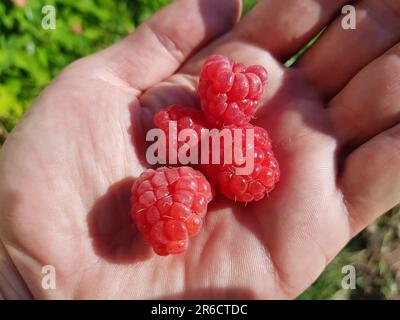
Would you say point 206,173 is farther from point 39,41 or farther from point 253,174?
point 39,41

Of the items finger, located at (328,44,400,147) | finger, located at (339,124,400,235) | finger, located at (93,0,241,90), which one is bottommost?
finger, located at (339,124,400,235)

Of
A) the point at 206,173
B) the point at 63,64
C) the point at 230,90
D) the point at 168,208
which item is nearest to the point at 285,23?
the point at 230,90

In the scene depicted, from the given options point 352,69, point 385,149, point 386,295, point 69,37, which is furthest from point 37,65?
point 386,295

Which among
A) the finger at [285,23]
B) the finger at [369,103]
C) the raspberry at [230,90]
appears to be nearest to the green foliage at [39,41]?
the finger at [285,23]

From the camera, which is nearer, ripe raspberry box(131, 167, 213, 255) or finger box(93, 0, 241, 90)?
ripe raspberry box(131, 167, 213, 255)

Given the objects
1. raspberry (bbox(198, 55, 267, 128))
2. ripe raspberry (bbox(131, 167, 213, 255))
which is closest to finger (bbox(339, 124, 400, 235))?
raspberry (bbox(198, 55, 267, 128))

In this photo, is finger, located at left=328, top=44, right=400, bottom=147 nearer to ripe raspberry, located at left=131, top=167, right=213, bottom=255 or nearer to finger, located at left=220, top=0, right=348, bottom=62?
finger, located at left=220, top=0, right=348, bottom=62

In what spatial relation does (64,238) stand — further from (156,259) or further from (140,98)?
(140,98)
